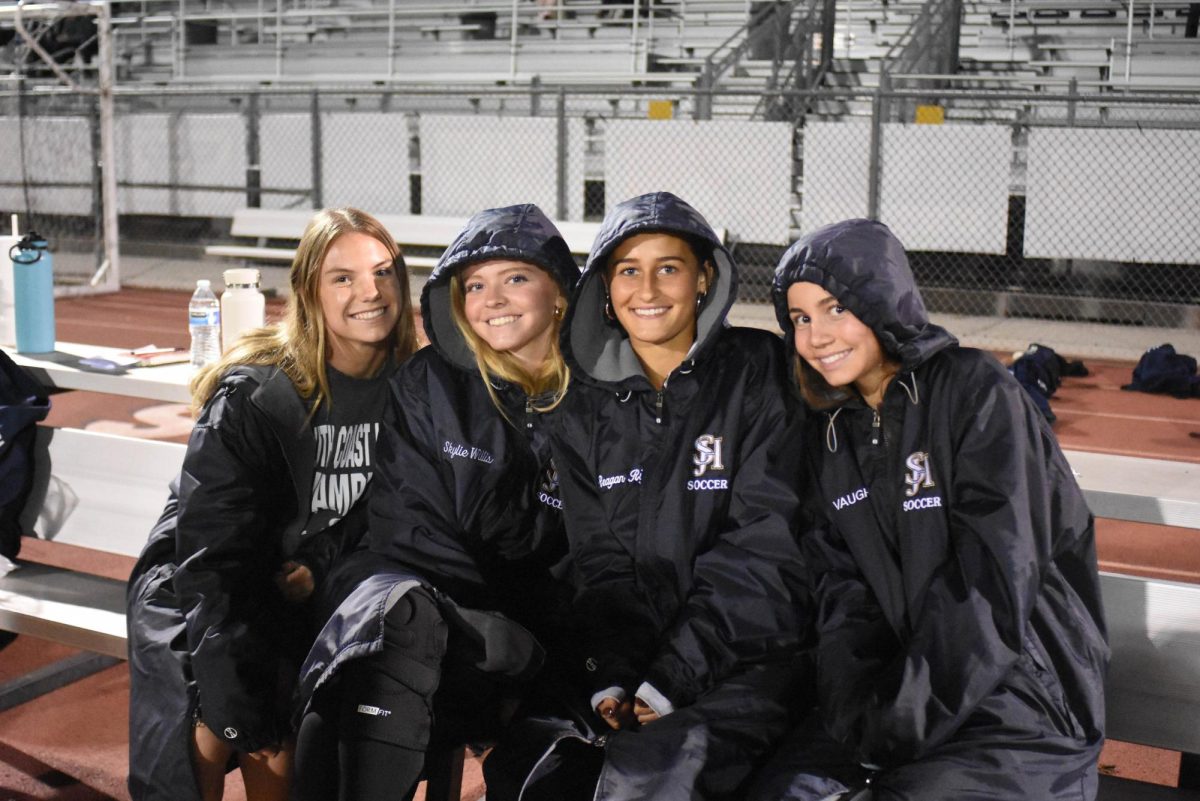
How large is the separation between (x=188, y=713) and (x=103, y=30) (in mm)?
11638

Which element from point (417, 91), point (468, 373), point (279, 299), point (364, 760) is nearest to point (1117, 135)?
point (417, 91)

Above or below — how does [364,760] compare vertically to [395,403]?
below

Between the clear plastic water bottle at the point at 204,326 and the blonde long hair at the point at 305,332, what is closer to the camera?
the blonde long hair at the point at 305,332

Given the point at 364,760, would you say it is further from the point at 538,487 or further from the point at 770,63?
the point at 770,63

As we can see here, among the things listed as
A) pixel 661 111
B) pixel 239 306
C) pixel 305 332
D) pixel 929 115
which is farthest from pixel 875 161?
pixel 305 332

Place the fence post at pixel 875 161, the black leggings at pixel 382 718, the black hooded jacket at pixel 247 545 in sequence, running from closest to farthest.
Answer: the black leggings at pixel 382 718 → the black hooded jacket at pixel 247 545 → the fence post at pixel 875 161

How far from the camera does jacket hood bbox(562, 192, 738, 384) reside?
8.89ft

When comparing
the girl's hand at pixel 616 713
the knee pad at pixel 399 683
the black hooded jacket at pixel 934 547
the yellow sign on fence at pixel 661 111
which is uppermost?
the yellow sign on fence at pixel 661 111

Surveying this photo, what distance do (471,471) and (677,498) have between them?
0.50 metres

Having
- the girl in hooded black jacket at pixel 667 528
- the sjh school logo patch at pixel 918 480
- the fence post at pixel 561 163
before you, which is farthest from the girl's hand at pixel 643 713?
the fence post at pixel 561 163

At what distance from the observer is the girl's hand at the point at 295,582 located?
9.51 ft

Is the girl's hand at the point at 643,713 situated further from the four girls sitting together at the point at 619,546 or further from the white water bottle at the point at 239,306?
the white water bottle at the point at 239,306

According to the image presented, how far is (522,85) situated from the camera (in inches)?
639

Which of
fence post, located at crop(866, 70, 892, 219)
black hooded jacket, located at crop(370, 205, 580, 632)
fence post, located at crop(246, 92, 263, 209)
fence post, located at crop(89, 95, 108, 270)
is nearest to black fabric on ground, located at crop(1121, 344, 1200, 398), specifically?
fence post, located at crop(866, 70, 892, 219)
